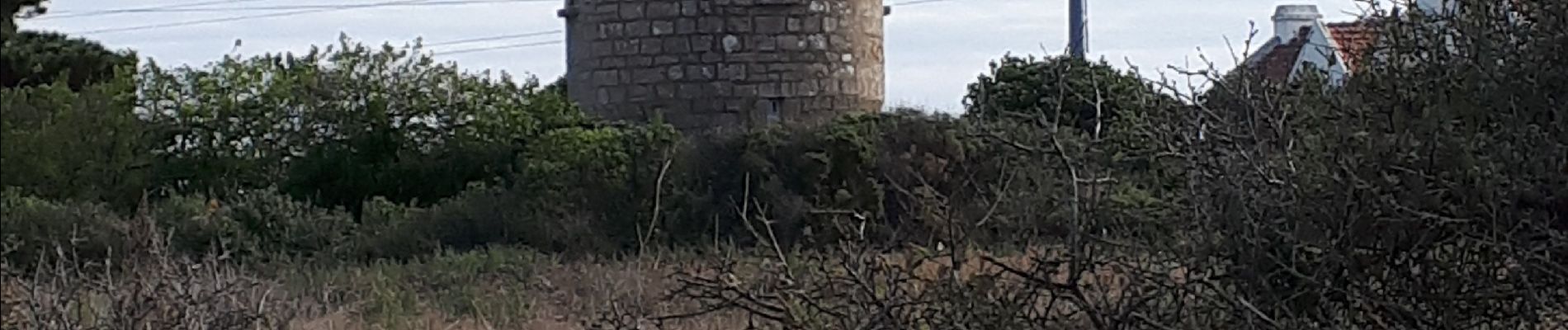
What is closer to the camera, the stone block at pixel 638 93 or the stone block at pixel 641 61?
the stone block at pixel 641 61

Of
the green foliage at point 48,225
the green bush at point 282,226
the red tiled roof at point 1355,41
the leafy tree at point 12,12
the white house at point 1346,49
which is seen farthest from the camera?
the green bush at point 282,226

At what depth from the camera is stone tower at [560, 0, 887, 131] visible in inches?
741

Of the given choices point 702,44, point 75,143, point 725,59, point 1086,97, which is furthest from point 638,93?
point 1086,97

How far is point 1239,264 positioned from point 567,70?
1527cm

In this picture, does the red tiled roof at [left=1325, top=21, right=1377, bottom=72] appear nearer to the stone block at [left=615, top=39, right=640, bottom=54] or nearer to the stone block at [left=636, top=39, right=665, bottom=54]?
the stone block at [left=636, top=39, right=665, bottom=54]

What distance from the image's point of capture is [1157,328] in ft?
18.1

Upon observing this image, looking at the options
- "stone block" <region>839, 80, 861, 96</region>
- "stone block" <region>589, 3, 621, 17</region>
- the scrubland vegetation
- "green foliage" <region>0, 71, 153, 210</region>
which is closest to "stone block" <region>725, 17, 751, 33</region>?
"stone block" <region>589, 3, 621, 17</region>

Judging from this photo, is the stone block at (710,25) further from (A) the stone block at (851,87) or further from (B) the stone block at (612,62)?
(A) the stone block at (851,87)

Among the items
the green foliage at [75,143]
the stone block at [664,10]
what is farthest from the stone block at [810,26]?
the green foliage at [75,143]

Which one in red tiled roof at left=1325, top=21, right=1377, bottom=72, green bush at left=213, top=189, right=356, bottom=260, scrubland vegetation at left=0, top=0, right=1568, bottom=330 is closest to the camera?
scrubland vegetation at left=0, top=0, right=1568, bottom=330

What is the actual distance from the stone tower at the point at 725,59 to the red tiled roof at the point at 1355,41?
11995 millimetres

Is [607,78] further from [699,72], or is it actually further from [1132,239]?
[1132,239]

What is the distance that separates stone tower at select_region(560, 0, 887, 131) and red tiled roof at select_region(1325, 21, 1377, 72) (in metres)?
12.0

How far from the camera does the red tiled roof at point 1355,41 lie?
6.07 m
